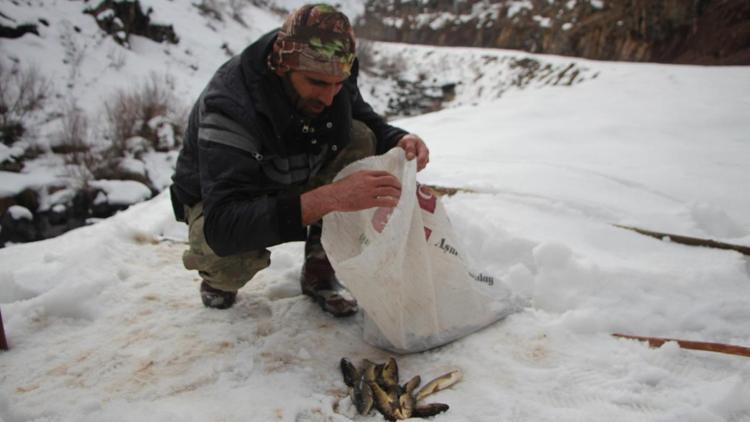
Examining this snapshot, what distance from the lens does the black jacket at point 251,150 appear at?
1275mm

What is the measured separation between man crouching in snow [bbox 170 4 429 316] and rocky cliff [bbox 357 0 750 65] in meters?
8.63

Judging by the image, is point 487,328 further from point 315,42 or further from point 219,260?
point 315,42

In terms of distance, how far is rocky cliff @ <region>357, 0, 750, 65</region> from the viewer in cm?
830

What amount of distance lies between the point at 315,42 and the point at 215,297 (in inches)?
41.7

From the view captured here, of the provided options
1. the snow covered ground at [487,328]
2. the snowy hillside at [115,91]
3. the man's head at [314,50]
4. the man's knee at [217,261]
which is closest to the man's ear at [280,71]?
the man's head at [314,50]

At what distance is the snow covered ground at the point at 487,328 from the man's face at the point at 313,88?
803 mm

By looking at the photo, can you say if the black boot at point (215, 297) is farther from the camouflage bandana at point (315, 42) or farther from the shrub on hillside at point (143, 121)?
the shrub on hillside at point (143, 121)

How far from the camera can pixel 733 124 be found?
358 centimetres

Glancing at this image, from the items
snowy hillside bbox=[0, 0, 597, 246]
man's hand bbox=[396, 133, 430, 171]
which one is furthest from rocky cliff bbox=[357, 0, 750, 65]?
man's hand bbox=[396, 133, 430, 171]

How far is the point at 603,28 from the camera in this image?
11.4m

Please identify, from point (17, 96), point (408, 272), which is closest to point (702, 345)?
point (408, 272)

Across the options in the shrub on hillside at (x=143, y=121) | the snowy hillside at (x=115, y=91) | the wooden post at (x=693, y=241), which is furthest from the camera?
the shrub on hillside at (x=143, y=121)

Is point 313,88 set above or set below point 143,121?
above

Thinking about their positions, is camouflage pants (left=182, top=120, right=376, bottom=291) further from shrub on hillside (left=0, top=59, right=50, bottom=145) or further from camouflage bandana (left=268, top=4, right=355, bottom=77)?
shrub on hillside (left=0, top=59, right=50, bottom=145)
